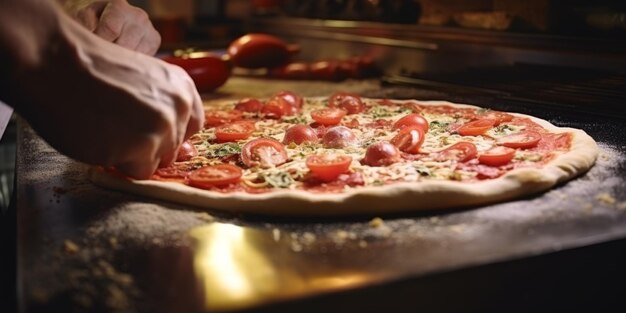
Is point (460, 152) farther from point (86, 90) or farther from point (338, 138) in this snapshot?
point (86, 90)

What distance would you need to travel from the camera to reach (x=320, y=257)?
5.16 feet

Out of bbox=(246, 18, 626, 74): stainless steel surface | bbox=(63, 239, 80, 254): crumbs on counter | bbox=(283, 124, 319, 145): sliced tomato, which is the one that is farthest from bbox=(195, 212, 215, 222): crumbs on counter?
bbox=(246, 18, 626, 74): stainless steel surface

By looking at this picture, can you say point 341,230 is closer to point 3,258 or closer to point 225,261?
point 225,261

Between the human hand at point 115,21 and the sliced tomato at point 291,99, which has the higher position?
the human hand at point 115,21

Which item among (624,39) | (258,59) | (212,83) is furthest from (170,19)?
(624,39)

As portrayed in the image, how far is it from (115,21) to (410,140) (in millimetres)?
1500

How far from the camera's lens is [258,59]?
5.13 metres

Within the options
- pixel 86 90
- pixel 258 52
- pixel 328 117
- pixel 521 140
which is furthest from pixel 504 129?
pixel 258 52

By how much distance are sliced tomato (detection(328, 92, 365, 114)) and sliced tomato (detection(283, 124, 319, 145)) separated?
672 mm

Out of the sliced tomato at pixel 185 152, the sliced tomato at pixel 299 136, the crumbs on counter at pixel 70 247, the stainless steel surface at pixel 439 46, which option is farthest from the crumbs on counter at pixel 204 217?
the stainless steel surface at pixel 439 46

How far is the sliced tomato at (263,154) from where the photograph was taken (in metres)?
2.36

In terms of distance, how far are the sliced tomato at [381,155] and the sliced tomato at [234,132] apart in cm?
70

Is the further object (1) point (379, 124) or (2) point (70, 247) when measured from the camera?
(1) point (379, 124)

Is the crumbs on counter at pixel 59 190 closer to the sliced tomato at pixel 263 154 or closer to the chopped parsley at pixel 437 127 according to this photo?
the sliced tomato at pixel 263 154
